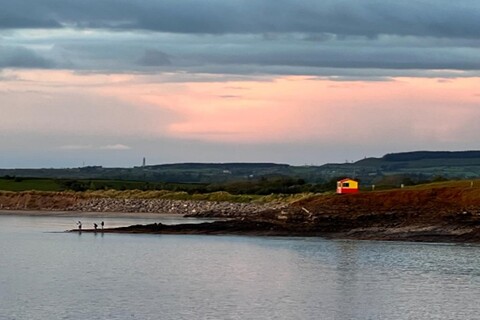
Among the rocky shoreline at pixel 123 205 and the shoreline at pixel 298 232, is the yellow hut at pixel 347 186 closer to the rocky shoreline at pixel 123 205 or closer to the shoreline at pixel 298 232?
the rocky shoreline at pixel 123 205

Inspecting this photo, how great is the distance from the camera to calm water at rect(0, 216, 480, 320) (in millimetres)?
32719

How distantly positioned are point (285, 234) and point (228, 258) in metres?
14.6

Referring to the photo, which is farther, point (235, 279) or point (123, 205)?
point (123, 205)

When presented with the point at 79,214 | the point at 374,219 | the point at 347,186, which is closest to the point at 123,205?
the point at 79,214

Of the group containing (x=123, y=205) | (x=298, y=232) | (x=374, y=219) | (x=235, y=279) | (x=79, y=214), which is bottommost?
(x=235, y=279)

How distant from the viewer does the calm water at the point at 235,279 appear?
3272cm

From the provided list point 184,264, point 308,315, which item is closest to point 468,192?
point 184,264

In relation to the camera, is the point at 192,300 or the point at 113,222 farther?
the point at 113,222

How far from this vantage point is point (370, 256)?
165 feet

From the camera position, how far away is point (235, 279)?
137ft

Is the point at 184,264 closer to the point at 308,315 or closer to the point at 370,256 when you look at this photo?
the point at 370,256

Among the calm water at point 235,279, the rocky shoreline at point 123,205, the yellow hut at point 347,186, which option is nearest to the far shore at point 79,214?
the rocky shoreline at point 123,205

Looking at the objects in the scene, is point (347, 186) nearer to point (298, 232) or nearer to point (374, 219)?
point (298, 232)

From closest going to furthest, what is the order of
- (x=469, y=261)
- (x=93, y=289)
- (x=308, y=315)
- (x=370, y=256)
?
(x=308, y=315), (x=93, y=289), (x=469, y=261), (x=370, y=256)
